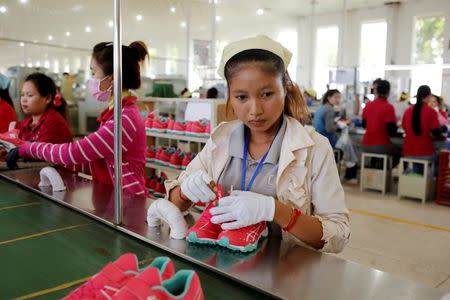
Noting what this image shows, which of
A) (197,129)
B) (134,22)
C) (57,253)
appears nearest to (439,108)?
(197,129)

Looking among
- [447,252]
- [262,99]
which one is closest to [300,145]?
[262,99]

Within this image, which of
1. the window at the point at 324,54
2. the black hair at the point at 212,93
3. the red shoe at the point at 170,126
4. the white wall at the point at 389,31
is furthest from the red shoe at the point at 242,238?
the window at the point at 324,54

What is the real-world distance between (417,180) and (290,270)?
5.08m

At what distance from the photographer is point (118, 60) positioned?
58.1 inches

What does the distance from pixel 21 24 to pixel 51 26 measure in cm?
75

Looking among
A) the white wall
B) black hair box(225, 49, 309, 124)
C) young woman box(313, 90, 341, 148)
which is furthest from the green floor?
the white wall

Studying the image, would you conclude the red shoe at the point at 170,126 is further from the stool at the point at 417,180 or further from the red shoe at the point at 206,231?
the red shoe at the point at 206,231

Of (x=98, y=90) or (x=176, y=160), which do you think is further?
(x=176, y=160)

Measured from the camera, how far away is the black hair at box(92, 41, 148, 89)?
2.22 meters

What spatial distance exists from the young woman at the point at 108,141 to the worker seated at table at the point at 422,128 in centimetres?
426

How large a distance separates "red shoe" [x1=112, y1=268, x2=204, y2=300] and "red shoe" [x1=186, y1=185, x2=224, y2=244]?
0.44 metres

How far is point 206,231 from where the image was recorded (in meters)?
1.25

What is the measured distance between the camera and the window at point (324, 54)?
43.9ft

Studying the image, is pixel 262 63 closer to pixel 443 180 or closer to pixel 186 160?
pixel 186 160
